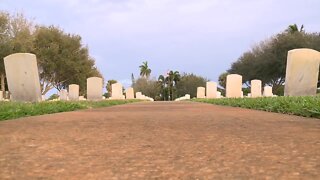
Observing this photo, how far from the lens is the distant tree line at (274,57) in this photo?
40562 millimetres

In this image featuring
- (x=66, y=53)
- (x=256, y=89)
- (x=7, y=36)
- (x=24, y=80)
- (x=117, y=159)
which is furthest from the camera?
(x=66, y=53)

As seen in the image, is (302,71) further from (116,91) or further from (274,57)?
(274,57)

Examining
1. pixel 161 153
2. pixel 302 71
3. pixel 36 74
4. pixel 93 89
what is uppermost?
pixel 36 74

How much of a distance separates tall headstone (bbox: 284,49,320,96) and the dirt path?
1133 cm

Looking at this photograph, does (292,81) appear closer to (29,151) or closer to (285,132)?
(285,132)

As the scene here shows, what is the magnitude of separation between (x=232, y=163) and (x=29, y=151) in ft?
5.45

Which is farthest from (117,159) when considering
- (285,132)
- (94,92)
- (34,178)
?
(94,92)

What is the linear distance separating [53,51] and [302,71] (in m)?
27.3

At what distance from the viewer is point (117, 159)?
10.1ft

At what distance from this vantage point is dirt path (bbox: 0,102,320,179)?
8.86 ft

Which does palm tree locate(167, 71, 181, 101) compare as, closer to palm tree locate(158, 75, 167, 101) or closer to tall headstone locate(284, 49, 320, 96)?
palm tree locate(158, 75, 167, 101)

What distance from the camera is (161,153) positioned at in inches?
129

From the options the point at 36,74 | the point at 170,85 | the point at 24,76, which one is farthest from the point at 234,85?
the point at 170,85

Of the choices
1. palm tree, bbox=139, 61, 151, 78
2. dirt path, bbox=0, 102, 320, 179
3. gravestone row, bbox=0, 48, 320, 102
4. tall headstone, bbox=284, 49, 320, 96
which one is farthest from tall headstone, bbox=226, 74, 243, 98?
palm tree, bbox=139, 61, 151, 78
